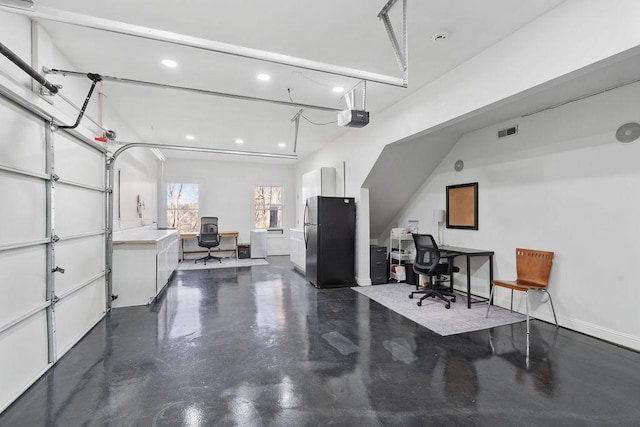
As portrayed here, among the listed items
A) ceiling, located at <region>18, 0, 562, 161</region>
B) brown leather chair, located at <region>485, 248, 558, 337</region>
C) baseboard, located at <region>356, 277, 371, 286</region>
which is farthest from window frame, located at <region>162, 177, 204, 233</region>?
brown leather chair, located at <region>485, 248, 558, 337</region>

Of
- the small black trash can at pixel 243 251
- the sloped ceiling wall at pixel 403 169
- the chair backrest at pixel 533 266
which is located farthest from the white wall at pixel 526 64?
the small black trash can at pixel 243 251

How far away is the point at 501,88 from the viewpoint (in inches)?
108

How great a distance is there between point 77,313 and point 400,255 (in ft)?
15.9

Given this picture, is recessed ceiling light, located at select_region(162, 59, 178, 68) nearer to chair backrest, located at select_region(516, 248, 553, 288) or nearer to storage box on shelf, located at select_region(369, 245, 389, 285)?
storage box on shelf, located at select_region(369, 245, 389, 285)

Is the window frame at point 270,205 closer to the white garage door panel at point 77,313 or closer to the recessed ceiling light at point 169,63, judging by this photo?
the white garage door panel at point 77,313

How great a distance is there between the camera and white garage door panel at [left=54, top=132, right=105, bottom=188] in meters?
2.72

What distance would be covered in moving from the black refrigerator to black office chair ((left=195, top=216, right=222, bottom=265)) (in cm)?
332

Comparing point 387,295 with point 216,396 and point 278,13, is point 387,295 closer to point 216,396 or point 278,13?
point 216,396

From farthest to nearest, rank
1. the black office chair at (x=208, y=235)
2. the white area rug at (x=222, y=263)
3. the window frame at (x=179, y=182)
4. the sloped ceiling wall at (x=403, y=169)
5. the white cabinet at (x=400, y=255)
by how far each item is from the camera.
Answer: the window frame at (x=179, y=182)
the black office chair at (x=208, y=235)
the white area rug at (x=222, y=263)
the white cabinet at (x=400, y=255)
the sloped ceiling wall at (x=403, y=169)

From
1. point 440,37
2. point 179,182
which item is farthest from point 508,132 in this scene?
point 179,182

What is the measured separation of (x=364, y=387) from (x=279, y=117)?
162 inches

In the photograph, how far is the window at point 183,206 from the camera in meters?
8.48

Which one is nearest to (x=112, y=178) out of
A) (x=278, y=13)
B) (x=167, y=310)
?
(x=167, y=310)

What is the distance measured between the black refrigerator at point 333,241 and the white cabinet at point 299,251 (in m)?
0.90
